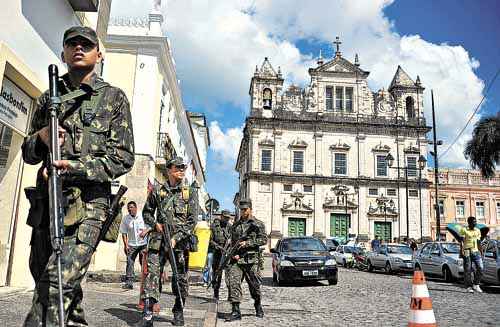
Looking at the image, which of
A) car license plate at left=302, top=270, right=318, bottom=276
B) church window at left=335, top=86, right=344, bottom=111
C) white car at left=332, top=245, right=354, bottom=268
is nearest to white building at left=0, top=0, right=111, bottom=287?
car license plate at left=302, top=270, right=318, bottom=276

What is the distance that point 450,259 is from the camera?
587 inches

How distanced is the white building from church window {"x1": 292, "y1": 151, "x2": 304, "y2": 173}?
1501 inches

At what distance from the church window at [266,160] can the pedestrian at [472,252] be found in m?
32.8

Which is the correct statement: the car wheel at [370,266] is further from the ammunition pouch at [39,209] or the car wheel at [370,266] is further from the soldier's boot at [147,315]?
the ammunition pouch at [39,209]

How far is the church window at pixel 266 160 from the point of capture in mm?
44500

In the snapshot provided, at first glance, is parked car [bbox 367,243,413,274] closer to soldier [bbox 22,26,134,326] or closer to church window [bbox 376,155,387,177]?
soldier [bbox 22,26,134,326]

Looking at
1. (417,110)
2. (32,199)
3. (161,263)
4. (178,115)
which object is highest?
(417,110)

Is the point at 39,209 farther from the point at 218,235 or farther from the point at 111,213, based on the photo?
the point at 218,235

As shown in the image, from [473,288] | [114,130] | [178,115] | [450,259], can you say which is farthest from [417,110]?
[114,130]

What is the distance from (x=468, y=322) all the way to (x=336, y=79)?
4204cm

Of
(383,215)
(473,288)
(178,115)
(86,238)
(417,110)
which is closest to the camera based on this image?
(86,238)

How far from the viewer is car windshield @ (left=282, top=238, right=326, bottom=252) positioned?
14.2 meters

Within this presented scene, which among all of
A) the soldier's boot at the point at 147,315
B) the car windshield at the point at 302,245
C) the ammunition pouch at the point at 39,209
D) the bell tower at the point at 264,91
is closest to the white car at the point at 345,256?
the car windshield at the point at 302,245

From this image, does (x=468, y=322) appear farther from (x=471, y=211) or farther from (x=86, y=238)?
(x=471, y=211)
